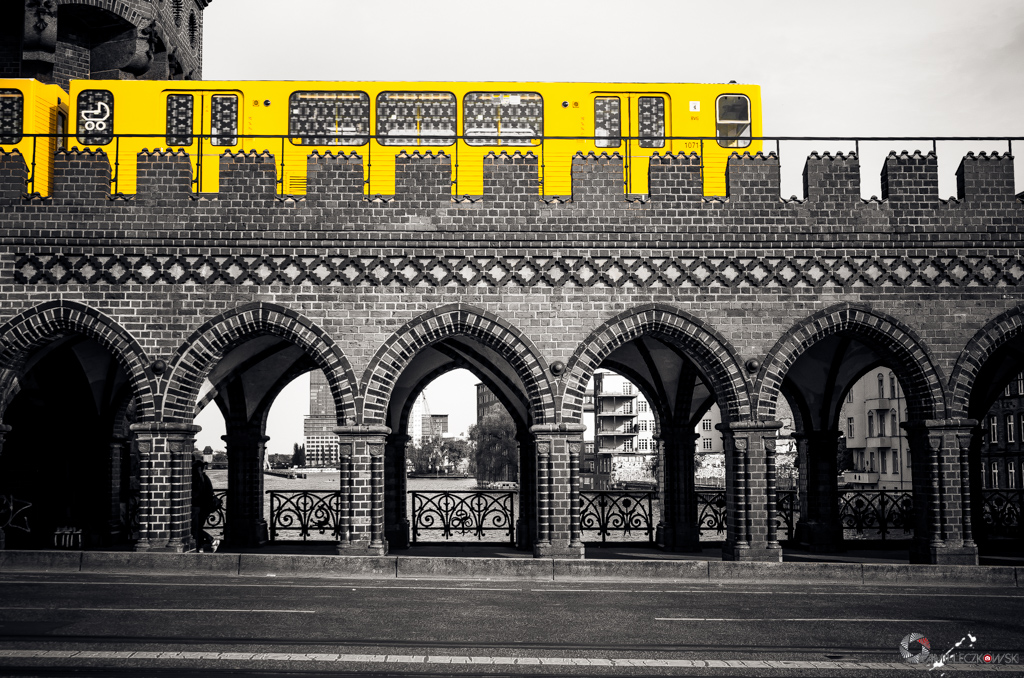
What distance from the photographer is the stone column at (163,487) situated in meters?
15.9

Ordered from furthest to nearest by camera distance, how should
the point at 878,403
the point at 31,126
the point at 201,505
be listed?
the point at 878,403
the point at 201,505
the point at 31,126

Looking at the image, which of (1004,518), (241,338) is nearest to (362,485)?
(241,338)

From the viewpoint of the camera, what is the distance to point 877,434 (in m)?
57.5

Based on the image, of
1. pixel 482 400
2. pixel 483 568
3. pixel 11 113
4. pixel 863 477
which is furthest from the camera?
pixel 482 400

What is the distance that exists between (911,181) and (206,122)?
A: 12.6 m

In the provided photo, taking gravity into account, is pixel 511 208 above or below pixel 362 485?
above

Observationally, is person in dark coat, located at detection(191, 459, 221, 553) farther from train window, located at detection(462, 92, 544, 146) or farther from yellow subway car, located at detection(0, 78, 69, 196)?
train window, located at detection(462, 92, 544, 146)

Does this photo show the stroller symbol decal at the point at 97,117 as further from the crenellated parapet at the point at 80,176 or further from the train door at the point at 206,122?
the crenellated parapet at the point at 80,176

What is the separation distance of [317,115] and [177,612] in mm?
9479

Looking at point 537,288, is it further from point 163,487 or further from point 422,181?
point 163,487

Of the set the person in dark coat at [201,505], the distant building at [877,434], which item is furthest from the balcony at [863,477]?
the person in dark coat at [201,505]

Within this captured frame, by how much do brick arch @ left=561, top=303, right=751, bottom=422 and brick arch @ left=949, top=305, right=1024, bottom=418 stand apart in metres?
3.55

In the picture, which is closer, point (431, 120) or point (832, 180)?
point (832, 180)

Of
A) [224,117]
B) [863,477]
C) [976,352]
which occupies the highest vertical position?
[224,117]
